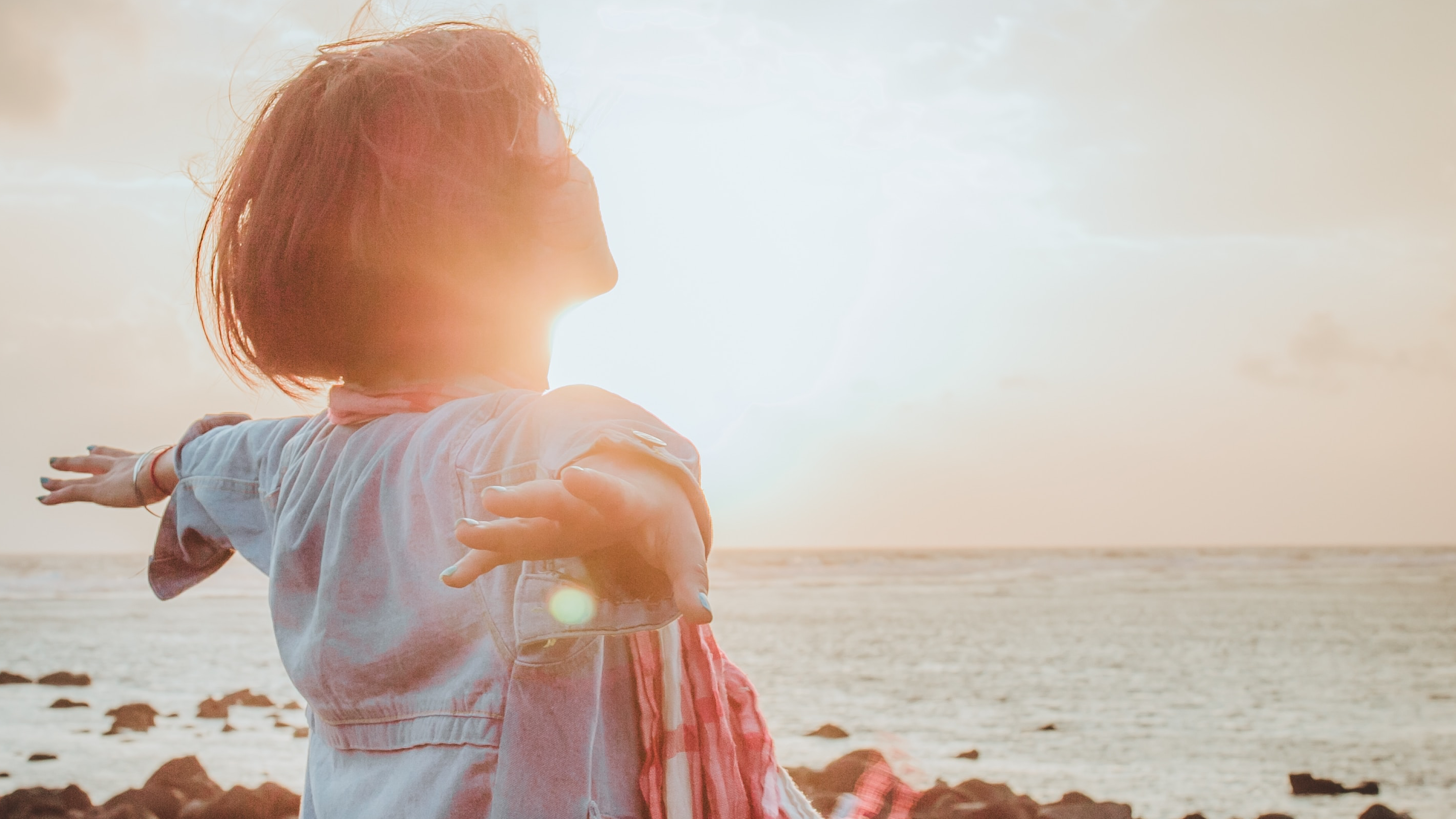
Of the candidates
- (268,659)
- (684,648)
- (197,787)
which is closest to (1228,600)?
(268,659)

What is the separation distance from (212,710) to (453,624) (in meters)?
8.11

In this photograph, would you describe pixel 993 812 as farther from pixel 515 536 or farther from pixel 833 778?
pixel 515 536

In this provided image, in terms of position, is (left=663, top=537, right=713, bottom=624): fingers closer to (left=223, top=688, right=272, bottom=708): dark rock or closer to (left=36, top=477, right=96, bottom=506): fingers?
(left=36, top=477, right=96, bottom=506): fingers

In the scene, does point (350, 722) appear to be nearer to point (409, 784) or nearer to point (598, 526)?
point (409, 784)

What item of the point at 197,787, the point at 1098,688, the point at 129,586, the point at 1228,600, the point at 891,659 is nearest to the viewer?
the point at 197,787

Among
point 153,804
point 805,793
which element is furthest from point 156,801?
point 805,793

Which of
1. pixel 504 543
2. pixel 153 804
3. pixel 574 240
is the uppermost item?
pixel 574 240

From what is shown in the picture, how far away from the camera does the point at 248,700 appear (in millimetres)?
8250

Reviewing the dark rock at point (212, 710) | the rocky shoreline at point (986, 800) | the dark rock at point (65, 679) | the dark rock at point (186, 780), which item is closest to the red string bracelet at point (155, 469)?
the rocky shoreline at point (986, 800)

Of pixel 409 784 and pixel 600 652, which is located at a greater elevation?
pixel 600 652

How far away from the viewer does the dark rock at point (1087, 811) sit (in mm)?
4652

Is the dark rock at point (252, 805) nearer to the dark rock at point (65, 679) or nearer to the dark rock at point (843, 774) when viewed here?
the dark rock at point (843, 774)

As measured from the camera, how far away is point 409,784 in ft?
3.35

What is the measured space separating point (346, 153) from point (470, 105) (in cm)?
15
